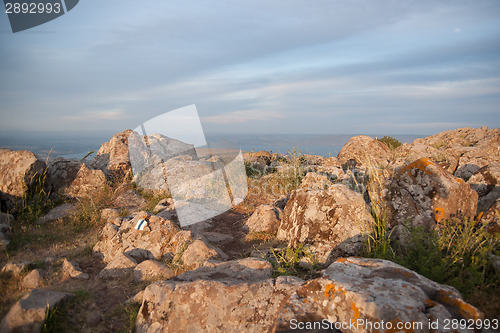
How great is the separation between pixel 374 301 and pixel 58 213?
8762 mm

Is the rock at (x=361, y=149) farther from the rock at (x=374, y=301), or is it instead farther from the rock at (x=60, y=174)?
the rock at (x=60, y=174)

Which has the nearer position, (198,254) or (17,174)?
(198,254)

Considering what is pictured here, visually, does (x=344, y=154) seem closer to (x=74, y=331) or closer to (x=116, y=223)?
(x=116, y=223)

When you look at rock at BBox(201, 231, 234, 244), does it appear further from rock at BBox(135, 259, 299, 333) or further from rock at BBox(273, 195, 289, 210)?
rock at BBox(135, 259, 299, 333)

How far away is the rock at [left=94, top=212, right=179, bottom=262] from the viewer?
627 cm

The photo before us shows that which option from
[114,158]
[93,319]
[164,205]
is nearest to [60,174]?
[114,158]

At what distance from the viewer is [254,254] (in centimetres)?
593

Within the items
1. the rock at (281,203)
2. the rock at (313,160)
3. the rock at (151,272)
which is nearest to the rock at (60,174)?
the rock at (151,272)

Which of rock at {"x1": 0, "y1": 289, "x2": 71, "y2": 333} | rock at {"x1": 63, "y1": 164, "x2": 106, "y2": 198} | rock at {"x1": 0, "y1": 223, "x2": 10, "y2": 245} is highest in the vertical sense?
rock at {"x1": 63, "y1": 164, "x2": 106, "y2": 198}

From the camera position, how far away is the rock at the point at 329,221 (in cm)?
517

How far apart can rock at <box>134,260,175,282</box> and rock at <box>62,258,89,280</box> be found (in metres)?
1.03

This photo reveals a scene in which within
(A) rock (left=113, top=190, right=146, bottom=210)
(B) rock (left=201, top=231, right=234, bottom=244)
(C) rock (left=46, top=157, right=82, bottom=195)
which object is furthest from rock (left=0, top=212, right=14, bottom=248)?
(B) rock (left=201, top=231, right=234, bottom=244)

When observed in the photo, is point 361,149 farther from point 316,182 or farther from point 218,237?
point 218,237

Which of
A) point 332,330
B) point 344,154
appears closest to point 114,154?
point 344,154
